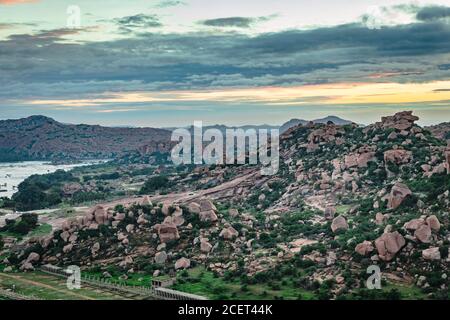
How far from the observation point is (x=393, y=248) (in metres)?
34.9

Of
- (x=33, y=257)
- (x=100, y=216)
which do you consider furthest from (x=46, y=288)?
(x=100, y=216)

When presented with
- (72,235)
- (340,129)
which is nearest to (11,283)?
(72,235)

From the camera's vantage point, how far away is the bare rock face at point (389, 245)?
115 ft

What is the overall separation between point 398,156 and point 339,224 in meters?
18.1

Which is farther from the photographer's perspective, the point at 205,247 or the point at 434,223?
the point at 205,247

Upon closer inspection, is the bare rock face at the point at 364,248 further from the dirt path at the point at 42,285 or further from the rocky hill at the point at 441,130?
the rocky hill at the point at 441,130

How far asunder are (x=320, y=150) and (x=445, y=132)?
41.9 meters

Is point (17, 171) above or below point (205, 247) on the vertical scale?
below

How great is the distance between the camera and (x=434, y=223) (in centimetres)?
3647

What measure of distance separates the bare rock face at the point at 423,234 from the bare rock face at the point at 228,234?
13340 mm

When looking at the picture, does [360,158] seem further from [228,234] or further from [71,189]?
[71,189]

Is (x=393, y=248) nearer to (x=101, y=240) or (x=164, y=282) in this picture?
(x=164, y=282)

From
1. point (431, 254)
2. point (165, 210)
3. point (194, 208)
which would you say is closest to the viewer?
point (431, 254)

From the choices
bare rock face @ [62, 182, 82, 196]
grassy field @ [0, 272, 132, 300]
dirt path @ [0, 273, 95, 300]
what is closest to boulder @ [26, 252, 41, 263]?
grassy field @ [0, 272, 132, 300]
